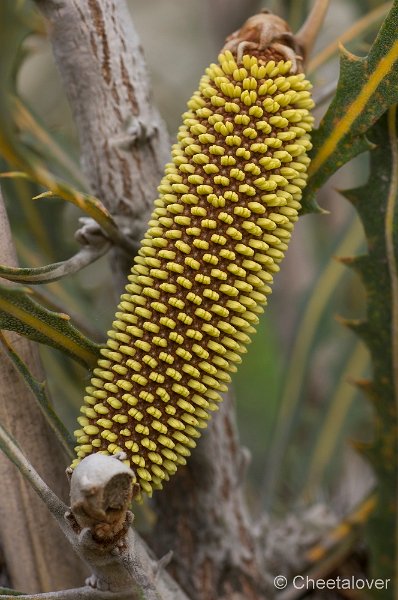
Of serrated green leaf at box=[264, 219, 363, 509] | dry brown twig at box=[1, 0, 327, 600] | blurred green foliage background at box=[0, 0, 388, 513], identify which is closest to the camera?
dry brown twig at box=[1, 0, 327, 600]

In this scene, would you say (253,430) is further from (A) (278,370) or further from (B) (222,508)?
(B) (222,508)

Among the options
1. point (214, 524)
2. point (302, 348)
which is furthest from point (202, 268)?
point (302, 348)

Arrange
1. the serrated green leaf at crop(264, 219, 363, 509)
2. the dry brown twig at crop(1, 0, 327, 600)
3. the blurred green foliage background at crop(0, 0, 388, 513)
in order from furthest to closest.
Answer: the serrated green leaf at crop(264, 219, 363, 509)
the blurred green foliage background at crop(0, 0, 388, 513)
the dry brown twig at crop(1, 0, 327, 600)

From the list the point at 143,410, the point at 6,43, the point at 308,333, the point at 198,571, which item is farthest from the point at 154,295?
the point at 308,333

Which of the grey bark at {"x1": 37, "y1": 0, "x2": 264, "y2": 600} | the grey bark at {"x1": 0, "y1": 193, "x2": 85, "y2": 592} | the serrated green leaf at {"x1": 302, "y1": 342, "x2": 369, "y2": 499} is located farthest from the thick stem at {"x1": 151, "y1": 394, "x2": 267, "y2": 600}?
the serrated green leaf at {"x1": 302, "y1": 342, "x2": 369, "y2": 499}

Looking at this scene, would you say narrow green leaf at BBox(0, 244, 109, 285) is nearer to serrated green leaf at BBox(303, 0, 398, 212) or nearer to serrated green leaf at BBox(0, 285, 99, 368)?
serrated green leaf at BBox(0, 285, 99, 368)

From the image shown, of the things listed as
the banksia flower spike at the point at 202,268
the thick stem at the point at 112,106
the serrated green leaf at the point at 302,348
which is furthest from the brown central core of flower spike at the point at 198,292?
the serrated green leaf at the point at 302,348
